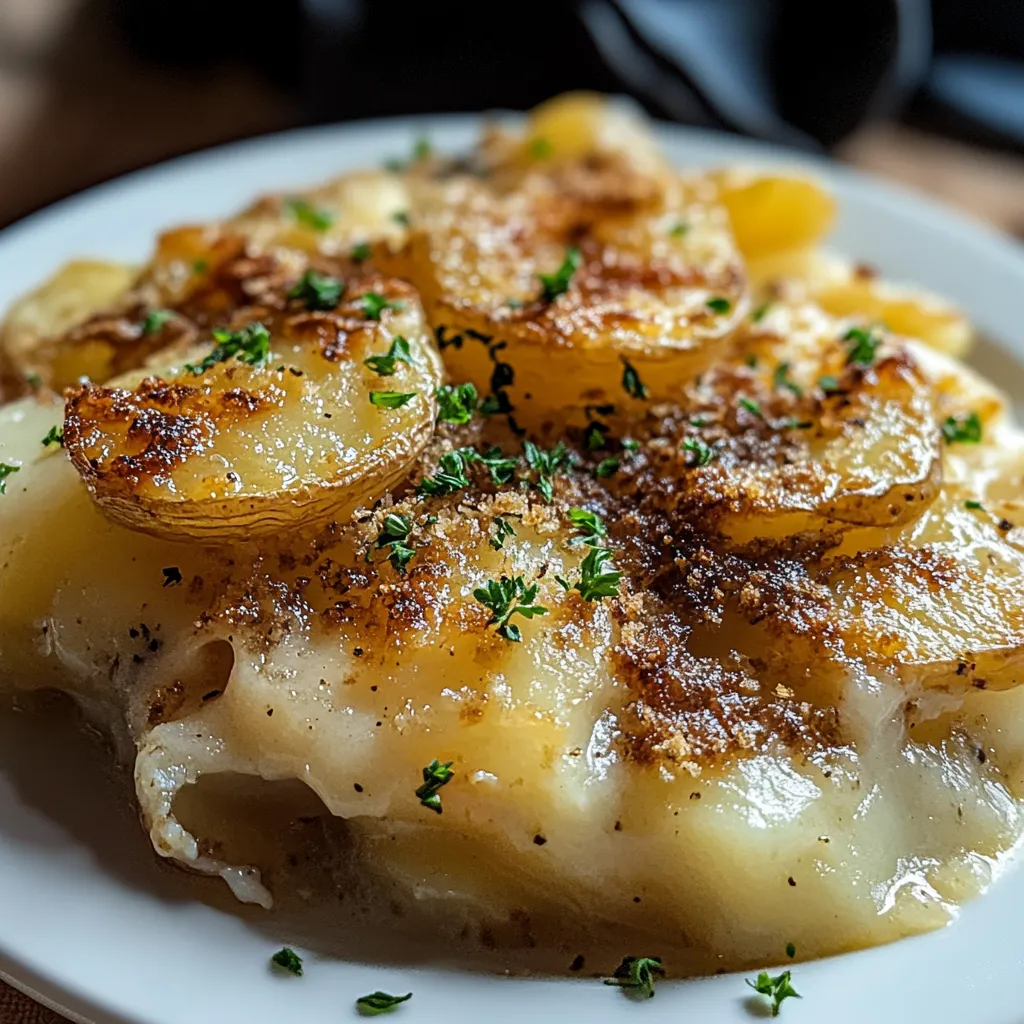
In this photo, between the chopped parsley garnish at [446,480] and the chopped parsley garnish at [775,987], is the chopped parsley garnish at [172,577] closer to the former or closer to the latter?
the chopped parsley garnish at [446,480]

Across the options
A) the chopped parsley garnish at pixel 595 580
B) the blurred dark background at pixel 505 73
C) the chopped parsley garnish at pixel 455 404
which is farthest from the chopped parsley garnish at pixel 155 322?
the blurred dark background at pixel 505 73

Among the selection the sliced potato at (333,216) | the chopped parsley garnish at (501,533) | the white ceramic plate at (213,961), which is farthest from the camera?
the sliced potato at (333,216)

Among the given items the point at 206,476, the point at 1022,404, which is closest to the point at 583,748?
the point at 206,476

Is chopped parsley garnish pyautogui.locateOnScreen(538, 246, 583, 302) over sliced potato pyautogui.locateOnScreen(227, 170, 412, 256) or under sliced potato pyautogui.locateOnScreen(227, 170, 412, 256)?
over

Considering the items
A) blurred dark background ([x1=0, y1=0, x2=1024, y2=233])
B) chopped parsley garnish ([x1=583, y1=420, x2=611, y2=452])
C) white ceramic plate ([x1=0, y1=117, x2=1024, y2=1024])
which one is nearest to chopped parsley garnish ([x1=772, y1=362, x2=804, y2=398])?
chopped parsley garnish ([x1=583, y1=420, x2=611, y2=452])

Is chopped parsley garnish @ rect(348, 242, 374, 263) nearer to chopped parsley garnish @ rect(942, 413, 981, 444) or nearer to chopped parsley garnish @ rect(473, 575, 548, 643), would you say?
chopped parsley garnish @ rect(473, 575, 548, 643)

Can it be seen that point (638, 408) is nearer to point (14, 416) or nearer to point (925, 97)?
point (14, 416)
